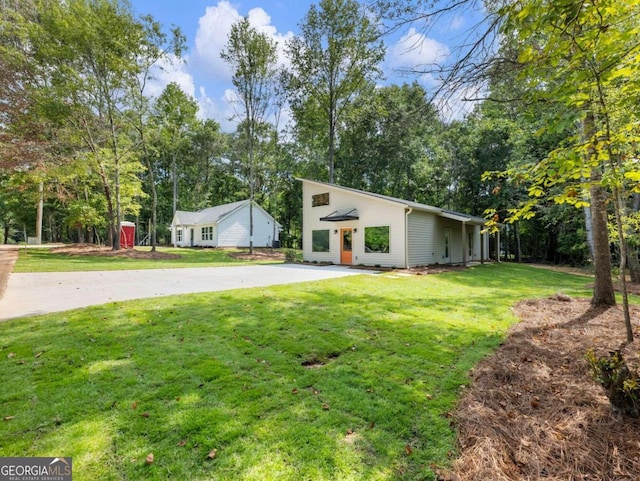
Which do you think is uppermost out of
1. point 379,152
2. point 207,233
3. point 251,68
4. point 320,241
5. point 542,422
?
point 251,68

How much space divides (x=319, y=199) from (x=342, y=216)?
2.42 m

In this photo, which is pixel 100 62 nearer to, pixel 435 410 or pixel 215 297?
pixel 215 297

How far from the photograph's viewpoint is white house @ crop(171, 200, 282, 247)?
2791 cm

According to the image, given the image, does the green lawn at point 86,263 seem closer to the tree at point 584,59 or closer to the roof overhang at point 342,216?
the roof overhang at point 342,216

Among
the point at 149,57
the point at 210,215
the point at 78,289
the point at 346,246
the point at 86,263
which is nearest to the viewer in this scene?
the point at 78,289

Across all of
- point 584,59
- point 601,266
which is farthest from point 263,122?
point 584,59

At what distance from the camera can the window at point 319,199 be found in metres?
16.4

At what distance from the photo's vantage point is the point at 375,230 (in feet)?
46.7

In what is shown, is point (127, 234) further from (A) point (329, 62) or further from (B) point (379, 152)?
(B) point (379, 152)

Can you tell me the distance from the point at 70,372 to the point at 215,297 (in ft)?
11.1

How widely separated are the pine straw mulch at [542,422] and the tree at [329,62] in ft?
57.6

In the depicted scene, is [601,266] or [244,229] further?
[244,229]

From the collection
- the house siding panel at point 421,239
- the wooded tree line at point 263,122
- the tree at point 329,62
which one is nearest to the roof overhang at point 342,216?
the house siding panel at point 421,239

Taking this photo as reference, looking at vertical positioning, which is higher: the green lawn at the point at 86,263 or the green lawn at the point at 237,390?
the green lawn at the point at 86,263
